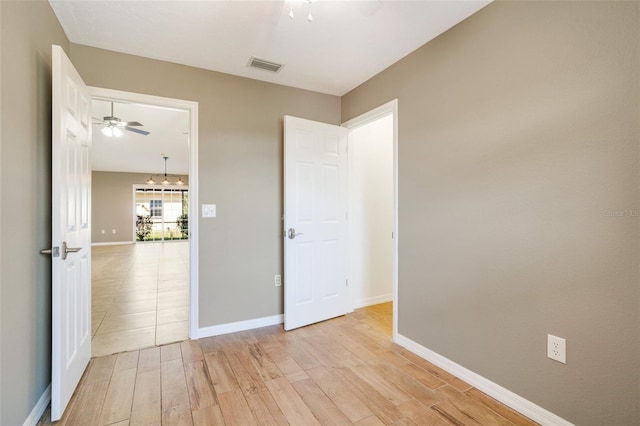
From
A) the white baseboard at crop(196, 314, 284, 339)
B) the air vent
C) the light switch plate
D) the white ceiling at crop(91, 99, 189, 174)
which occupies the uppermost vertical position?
the white ceiling at crop(91, 99, 189, 174)

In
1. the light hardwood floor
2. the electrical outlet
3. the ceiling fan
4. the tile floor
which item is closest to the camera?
the electrical outlet

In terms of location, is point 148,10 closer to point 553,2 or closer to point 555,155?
point 553,2

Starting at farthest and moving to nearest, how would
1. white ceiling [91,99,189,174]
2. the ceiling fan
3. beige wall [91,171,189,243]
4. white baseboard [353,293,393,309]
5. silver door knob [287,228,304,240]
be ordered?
beige wall [91,171,189,243]
white ceiling [91,99,189,174]
the ceiling fan
white baseboard [353,293,393,309]
silver door knob [287,228,304,240]

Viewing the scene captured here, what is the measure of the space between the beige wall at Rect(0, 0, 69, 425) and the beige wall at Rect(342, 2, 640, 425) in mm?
2525

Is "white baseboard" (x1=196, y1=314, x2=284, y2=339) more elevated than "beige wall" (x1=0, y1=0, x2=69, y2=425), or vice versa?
"beige wall" (x1=0, y1=0, x2=69, y2=425)

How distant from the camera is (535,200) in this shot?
162cm

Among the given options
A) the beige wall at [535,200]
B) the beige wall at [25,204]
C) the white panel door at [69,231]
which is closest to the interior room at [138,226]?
the white panel door at [69,231]

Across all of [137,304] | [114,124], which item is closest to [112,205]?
[114,124]

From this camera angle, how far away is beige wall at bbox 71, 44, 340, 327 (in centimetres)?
264

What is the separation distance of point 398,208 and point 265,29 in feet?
5.94

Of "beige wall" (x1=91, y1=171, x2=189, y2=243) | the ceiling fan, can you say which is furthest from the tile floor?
"beige wall" (x1=91, y1=171, x2=189, y2=243)

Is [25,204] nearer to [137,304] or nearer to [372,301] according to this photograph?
[137,304]

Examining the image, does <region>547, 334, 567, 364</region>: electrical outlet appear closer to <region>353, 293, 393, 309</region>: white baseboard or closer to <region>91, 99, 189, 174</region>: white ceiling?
<region>353, 293, 393, 309</region>: white baseboard

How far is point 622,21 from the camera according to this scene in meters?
1.31
